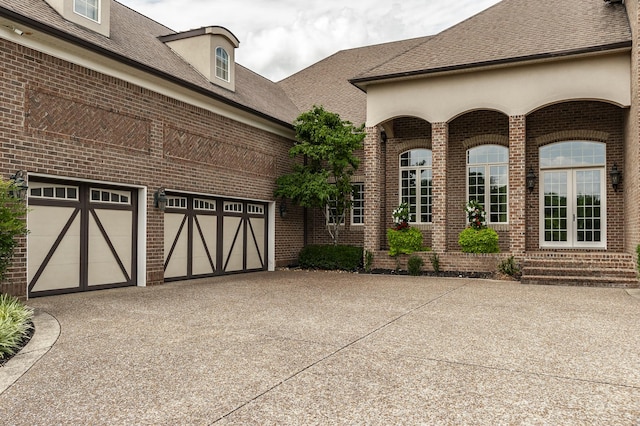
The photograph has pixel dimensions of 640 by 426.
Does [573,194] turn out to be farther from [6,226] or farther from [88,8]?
[6,226]

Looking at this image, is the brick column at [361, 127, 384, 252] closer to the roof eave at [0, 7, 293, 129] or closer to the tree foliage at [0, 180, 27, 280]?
the roof eave at [0, 7, 293, 129]

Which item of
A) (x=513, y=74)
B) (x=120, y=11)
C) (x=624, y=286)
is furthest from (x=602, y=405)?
(x=120, y=11)

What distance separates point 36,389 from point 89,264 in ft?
19.5

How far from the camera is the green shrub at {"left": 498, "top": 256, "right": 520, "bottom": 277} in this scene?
12.0 m

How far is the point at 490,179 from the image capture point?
569 inches

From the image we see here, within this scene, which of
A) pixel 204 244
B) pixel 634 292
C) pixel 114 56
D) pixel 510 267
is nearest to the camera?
pixel 114 56

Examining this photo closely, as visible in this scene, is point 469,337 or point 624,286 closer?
point 469,337

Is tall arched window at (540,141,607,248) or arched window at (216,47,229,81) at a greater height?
arched window at (216,47,229,81)

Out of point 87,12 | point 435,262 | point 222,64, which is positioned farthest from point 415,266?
point 87,12

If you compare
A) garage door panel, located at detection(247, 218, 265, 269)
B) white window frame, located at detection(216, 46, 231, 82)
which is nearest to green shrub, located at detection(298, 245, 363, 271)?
garage door panel, located at detection(247, 218, 265, 269)

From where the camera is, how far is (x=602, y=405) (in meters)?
3.45

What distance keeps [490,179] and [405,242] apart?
3.43 meters

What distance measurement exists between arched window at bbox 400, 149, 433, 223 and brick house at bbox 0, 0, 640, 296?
50 mm

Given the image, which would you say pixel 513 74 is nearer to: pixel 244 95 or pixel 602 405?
pixel 244 95
